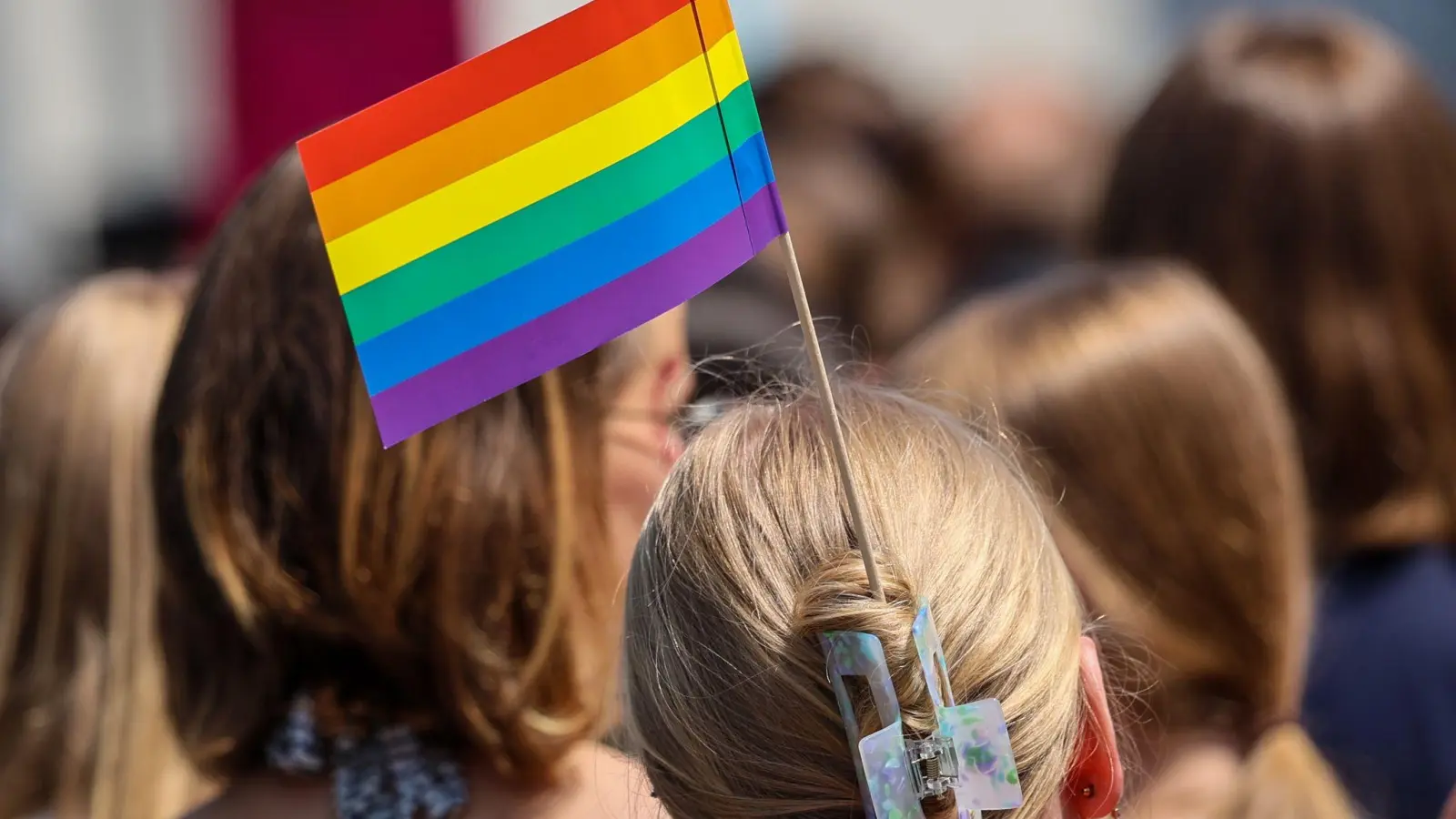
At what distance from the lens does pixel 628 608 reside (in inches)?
56.6

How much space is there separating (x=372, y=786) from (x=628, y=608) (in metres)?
0.51

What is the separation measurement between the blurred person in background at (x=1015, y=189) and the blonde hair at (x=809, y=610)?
A: 118 inches

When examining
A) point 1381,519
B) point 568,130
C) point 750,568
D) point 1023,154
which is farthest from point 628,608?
point 1023,154

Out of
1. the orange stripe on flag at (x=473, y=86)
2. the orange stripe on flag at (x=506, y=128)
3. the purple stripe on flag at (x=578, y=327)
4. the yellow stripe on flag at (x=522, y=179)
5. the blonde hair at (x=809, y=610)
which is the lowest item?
the blonde hair at (x=809, y=610)

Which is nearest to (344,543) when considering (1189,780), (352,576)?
(352,576)

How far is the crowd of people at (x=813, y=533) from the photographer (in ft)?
4.31

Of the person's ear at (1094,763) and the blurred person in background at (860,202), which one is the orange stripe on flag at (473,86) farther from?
the blurred person in background at (860,202)

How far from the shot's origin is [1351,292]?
98.7 inches

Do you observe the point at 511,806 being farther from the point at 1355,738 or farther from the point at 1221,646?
the point at 1355,738

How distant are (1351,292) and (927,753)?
162cm

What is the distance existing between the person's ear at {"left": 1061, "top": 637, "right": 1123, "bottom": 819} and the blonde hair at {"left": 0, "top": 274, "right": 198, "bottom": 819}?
1.45 meters

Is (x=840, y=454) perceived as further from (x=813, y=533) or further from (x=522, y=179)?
(x=522, y=179)

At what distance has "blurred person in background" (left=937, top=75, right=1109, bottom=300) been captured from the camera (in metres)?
4.57

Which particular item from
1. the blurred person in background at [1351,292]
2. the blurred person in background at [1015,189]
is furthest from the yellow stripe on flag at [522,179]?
the blurred person in background at [1015,189]
